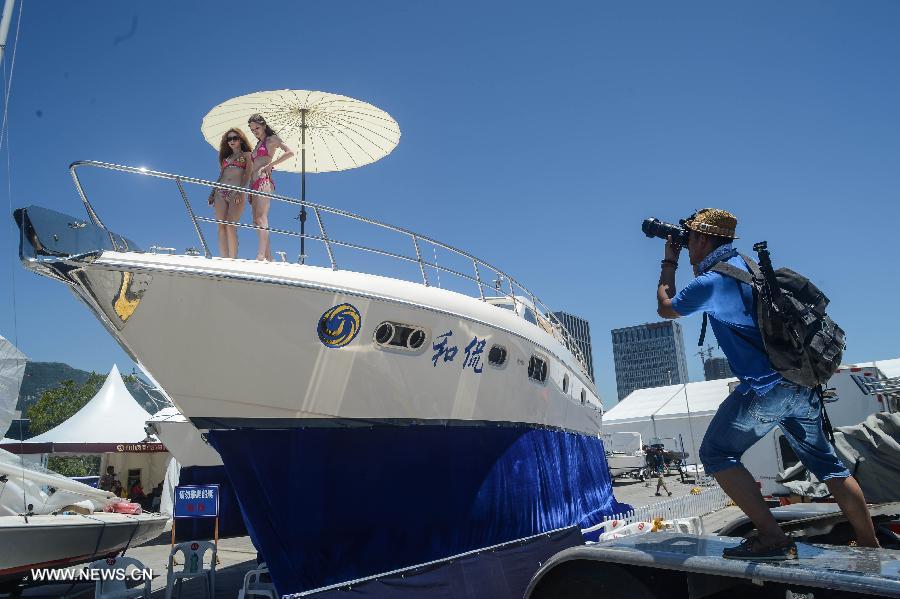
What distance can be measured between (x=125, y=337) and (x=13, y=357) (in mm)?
8689

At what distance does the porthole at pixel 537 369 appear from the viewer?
7739 mm

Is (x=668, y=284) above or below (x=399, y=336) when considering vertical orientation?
below

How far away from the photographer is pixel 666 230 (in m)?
3.32

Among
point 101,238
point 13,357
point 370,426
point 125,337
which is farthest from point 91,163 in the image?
point 13,357

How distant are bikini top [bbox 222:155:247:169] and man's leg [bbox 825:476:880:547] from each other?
582 centimetres

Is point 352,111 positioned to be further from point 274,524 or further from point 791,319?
point 791,319

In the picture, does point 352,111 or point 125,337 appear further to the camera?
point 352,111

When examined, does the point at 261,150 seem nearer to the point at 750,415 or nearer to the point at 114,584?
the point at 114,584

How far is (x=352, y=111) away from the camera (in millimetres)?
7625

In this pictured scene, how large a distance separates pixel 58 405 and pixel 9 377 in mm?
52723

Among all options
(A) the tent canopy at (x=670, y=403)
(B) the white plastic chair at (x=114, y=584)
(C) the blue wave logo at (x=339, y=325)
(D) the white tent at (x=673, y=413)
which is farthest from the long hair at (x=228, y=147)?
(A) the tent canopy at (x=670, y=403)

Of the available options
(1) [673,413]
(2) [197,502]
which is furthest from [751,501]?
(1) [673,413]

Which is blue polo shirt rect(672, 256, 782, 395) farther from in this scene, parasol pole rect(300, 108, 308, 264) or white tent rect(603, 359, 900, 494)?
white tent rect(603, 359, 900, 494)

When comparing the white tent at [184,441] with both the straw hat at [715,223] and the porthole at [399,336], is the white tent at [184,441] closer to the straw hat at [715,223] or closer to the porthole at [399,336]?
the porthole at [399,336]
